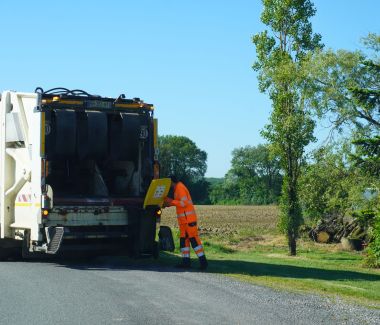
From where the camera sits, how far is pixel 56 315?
8523mm

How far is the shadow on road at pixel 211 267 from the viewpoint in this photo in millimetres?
13761

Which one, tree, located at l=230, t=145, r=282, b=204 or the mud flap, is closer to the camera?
the mud flap

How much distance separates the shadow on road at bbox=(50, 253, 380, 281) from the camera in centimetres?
1376

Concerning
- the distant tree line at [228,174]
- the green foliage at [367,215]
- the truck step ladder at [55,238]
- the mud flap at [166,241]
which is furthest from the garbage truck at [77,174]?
the distant tree line at [228,174]

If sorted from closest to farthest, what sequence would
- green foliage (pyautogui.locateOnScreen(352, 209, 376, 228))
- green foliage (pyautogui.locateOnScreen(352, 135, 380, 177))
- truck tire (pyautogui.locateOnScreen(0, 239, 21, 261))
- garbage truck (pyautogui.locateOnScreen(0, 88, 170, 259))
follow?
garbage truck (pyautogui.locateOnScreen(0, 88, 170, 259)) < truck tire (pyautogui.locateOnScreen(0, 239, 21, 261)) < green foliage (pyautogui.locateOnScreen(352, 135, 380, 177)) < green foliage (pyautogui.locateOnScreen(352, 209, 376, 228))

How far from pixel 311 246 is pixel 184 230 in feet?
52.4

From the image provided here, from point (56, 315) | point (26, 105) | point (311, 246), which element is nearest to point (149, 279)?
point (56, 315)

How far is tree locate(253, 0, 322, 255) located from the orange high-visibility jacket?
12223 mm

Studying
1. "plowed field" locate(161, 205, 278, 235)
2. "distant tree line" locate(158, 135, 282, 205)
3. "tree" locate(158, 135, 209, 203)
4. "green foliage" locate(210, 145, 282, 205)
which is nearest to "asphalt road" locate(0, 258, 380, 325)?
"plowed field" locate(161, 205, 278, 235)

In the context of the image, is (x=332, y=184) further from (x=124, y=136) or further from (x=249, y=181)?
(x=249, y=181)

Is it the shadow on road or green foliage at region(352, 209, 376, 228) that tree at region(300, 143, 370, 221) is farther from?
the shadow on road

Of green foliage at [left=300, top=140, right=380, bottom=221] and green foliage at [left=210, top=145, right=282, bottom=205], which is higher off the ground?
green foliage at [left=210, top=145, right=282, bottom=205]

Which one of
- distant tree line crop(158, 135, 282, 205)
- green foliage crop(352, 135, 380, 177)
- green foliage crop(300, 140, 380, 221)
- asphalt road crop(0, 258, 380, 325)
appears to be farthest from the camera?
distant tree line crop(158, 135, 282, 205)

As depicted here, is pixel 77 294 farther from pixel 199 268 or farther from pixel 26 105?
pixel 26 105
